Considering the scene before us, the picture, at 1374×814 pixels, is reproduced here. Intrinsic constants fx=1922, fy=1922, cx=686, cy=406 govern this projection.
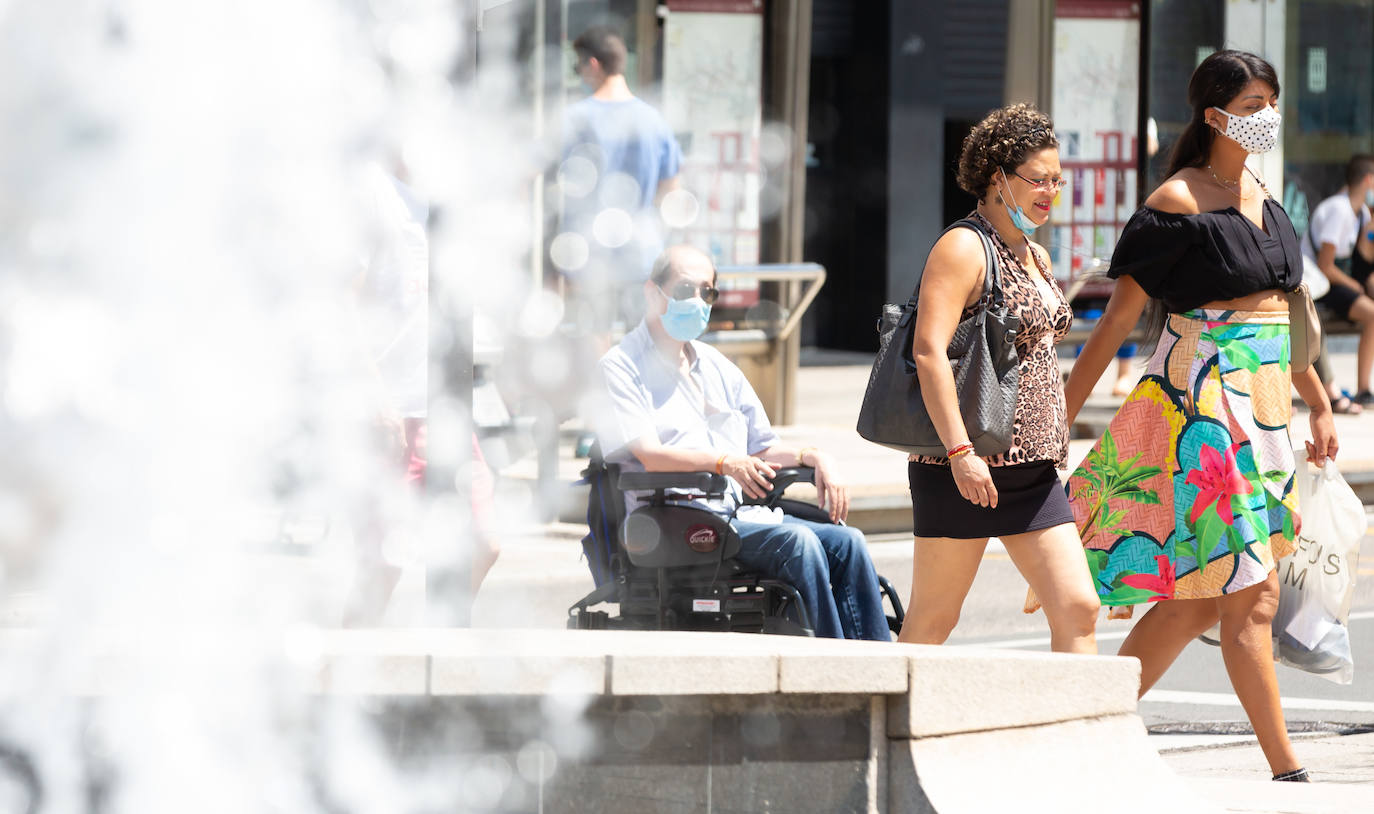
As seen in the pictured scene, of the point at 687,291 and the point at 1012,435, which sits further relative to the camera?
the point at 687,291

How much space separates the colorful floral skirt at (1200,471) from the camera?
4453mm

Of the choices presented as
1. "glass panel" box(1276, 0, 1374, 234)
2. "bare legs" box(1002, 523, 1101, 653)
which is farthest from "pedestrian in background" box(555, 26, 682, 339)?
"glass panel" box(1276, 0, 1374, 234)

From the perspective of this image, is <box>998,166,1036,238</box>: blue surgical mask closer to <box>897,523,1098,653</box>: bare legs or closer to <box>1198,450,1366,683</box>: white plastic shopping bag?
<box>897,523,1098,653</box>: bare legs

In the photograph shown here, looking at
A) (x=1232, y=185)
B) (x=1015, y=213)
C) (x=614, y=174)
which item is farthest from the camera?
(x=614, y=174)

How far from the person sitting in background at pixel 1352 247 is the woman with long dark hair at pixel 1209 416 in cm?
741

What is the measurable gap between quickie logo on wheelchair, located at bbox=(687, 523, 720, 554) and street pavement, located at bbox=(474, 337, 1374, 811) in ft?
2.96

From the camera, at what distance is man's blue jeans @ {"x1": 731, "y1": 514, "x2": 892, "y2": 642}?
15.4 ft

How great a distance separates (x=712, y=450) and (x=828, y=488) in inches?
12.5

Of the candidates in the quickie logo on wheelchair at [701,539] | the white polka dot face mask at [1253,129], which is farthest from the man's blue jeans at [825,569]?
the white polka dot face mask at [1253,129]

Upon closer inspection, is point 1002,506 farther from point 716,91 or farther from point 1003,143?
point 716,91

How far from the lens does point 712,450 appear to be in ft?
15.8

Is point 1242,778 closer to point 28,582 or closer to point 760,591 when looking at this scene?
point 760,591

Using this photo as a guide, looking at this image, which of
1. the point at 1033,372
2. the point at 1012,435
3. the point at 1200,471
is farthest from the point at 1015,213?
the point at 1200,471

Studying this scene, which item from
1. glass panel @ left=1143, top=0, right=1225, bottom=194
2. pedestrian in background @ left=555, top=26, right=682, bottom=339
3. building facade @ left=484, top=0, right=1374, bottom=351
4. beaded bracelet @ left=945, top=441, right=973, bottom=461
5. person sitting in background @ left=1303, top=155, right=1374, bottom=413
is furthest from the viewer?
glass panel @ left=1143, top=0, right=1225, bottom=194
